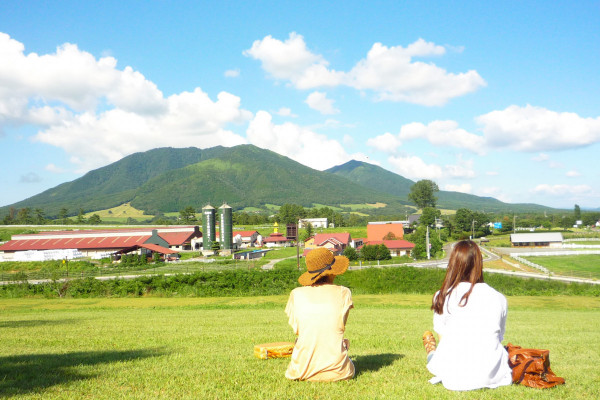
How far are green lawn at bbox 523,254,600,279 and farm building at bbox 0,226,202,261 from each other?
6866 centimetres

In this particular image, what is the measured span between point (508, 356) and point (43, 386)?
6.72 metres

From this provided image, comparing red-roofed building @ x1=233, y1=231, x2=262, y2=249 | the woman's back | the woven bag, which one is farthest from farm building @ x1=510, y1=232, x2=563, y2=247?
the woman's back

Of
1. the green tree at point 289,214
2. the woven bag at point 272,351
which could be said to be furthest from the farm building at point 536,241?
the woven bag at point 272,351

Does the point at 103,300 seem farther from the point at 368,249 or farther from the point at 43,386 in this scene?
the point at 368,249

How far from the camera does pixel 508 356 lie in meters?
6.11

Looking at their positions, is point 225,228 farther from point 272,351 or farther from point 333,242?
point 272,351

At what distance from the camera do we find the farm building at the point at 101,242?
91812mm

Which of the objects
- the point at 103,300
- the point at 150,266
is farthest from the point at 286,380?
the point at 150,266

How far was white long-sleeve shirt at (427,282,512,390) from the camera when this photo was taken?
5555 mm

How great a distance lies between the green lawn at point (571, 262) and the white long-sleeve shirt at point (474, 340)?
73400 mm

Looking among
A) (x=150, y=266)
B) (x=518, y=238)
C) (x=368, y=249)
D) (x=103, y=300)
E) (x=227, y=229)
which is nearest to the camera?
(x=103, y=300)

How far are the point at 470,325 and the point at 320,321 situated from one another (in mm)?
1949

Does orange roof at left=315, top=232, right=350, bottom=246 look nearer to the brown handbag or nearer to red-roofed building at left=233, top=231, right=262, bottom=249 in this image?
red-roofed building at left=233, top=231, right=262, bottom=249

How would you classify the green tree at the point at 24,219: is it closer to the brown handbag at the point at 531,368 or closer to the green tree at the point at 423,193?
the green tree at the point at 423,193
